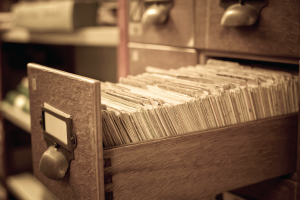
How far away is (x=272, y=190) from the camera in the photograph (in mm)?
861

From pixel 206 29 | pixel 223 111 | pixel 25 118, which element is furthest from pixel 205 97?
pixel 25 118

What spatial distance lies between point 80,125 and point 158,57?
702mm

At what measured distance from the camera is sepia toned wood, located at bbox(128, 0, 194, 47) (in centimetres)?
109

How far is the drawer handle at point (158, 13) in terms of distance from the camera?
43.9 inches

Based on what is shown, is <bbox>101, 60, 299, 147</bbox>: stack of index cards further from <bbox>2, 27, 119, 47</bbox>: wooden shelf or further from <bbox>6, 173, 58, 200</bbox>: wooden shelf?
<bbox>6, 173, 58, 200</bbox>: wooden shelf

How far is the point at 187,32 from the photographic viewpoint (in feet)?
3.63

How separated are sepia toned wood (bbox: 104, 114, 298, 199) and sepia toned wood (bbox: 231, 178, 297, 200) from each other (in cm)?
4

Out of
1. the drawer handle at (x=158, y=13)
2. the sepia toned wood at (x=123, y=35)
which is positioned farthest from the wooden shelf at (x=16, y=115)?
the drawer handle at (x=158, y=13)

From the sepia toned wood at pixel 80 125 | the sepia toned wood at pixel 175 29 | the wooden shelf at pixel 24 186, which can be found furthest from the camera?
the wooden shelf at pixel 24 186

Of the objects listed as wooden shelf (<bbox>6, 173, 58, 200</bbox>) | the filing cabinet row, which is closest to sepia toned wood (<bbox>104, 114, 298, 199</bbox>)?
the filing cabinet row

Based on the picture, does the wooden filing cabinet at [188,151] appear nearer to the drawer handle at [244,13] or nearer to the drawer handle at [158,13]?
the drawer handle at [244,13]

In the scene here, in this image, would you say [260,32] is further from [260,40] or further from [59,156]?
[59,156]

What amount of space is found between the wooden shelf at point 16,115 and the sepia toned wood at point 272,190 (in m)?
1.21

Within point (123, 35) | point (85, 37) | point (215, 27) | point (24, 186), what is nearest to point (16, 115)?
point (24, 186)
